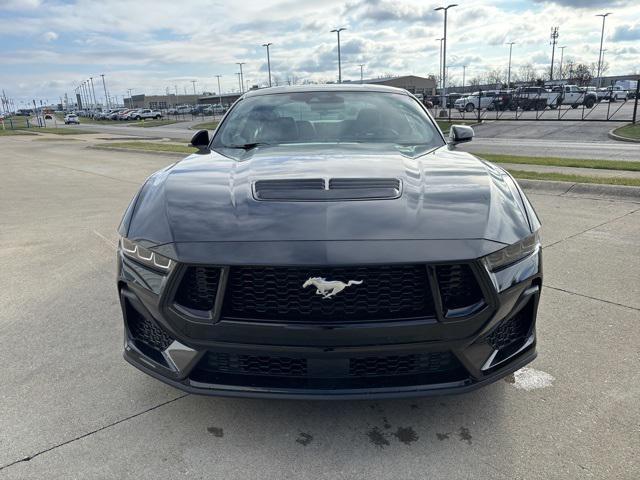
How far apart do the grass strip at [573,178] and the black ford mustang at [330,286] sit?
20.3 feet

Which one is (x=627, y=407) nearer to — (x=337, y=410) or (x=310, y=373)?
(x=337, y=410)

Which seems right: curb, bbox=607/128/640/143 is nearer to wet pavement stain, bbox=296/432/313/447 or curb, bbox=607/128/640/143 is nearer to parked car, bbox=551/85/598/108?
wet pavement stain, bbox=296/432/313/447

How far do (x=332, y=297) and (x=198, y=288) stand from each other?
1.84ft

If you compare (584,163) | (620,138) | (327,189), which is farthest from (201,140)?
(620,138)

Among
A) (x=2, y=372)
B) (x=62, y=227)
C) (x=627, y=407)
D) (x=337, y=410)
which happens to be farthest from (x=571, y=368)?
(x=62, y=227)

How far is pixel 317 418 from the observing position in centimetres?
244

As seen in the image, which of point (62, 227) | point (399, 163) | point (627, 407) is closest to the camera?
point (627, 407)

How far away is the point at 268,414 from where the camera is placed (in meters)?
2.47

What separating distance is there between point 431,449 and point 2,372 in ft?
8.04

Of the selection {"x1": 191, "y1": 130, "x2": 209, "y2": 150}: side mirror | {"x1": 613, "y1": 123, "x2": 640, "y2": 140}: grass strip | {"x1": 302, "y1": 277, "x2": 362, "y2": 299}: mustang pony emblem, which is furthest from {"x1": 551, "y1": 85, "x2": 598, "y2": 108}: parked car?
{"x1": 302, "y1": 277, "x2": 362, "y2": 299}: mustang pony emblem

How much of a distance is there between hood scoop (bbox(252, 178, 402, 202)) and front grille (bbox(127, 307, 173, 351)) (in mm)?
736

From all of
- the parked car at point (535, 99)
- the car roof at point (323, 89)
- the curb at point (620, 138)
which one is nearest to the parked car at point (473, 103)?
the parked car at point (535, 99)

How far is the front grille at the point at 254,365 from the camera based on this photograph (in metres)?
2.08

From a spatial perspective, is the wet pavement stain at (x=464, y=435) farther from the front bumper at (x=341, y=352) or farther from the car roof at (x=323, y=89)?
the car roof at (x=323, y=89)
